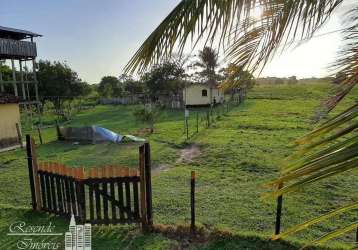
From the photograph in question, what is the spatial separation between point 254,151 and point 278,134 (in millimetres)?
4019

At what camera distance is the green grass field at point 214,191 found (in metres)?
4.73

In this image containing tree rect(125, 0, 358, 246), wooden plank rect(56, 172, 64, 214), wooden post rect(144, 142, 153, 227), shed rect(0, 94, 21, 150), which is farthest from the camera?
shed rect(0, 94, 21, 150)

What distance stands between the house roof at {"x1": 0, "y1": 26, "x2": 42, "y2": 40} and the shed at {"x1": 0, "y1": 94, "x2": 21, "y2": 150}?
6749mm

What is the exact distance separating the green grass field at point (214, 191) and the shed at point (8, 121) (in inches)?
64.7

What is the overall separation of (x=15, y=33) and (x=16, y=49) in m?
1.88

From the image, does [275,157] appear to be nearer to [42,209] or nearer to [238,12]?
[42,209]

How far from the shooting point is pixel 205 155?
1131 cm

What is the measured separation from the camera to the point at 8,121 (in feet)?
50.2

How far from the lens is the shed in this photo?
14846mm

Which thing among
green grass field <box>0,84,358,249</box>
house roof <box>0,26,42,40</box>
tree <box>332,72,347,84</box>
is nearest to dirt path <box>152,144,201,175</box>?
green grass field <box>0,84,358,249</box>

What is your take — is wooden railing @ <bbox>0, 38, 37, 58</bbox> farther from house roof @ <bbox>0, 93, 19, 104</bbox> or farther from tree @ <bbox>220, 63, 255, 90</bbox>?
tree @ <bbox>220, 63, 255, 90</bbox>

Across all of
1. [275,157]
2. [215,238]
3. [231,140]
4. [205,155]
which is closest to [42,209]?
[215,238]

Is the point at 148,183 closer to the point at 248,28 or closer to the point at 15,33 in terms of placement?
the point at 248,28

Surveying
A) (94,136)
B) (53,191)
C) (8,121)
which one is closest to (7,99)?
(8,121)
